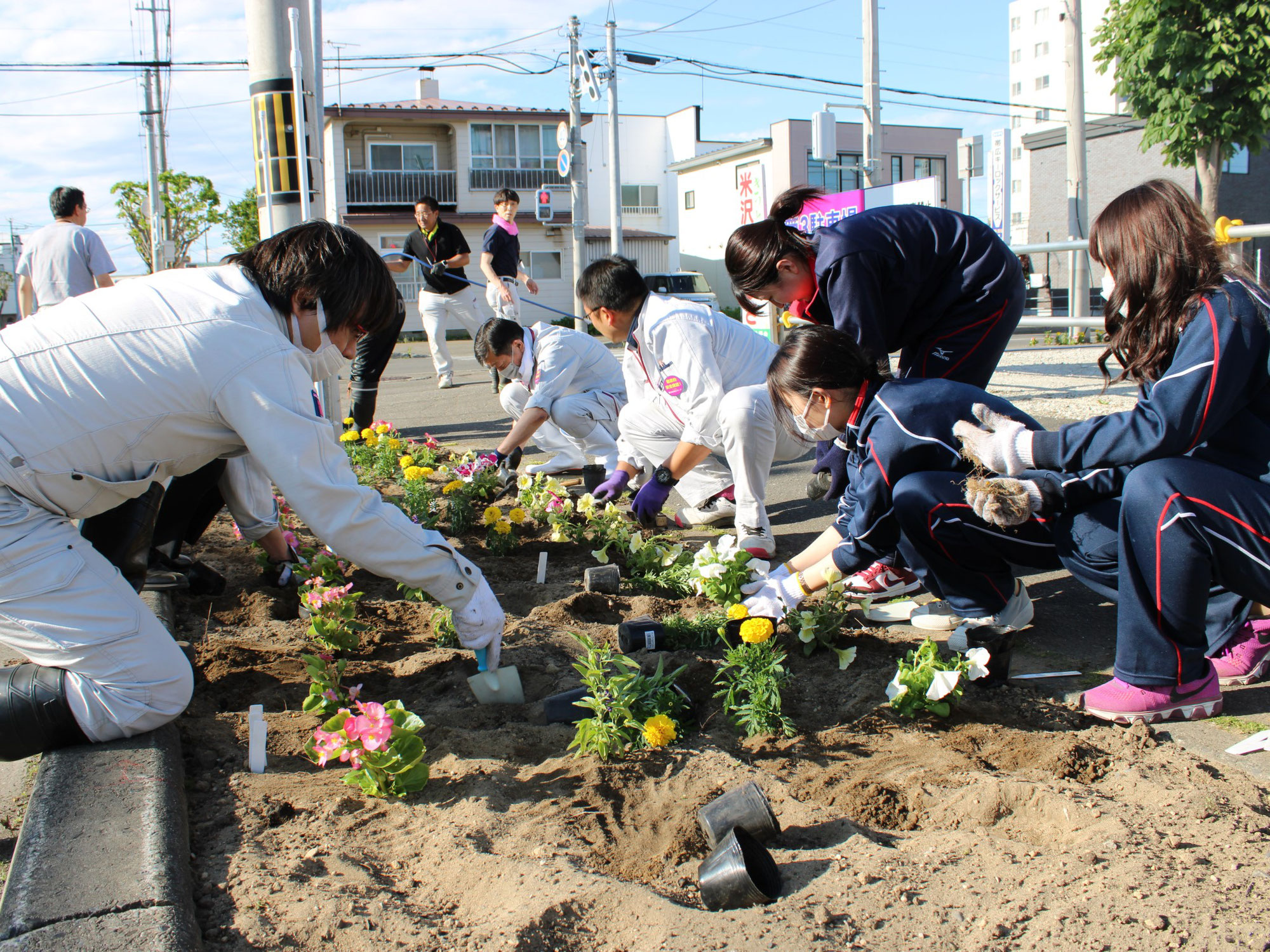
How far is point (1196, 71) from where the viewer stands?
12.3 meters

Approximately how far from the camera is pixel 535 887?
177 centimetres

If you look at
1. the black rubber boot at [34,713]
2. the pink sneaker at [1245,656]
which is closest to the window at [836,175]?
the pink sneaker at [1245,656]

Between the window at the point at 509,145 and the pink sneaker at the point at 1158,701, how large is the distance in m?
34.1

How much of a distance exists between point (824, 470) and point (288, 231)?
3134 millimetres

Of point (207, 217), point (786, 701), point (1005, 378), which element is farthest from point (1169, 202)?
point (207, 217)

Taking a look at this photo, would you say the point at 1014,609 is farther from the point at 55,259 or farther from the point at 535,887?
the point at 55,259

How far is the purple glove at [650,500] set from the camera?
15.0ft

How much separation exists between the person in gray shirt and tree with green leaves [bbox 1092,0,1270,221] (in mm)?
12374

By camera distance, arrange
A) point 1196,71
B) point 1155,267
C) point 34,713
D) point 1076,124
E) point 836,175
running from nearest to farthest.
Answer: point 34,713 → point 1155,267 → point 1196,71 → point 1076,124 → point 836,175

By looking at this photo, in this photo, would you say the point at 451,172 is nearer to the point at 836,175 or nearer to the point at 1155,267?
the point at 836,175

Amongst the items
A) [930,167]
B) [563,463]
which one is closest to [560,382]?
[563,463]

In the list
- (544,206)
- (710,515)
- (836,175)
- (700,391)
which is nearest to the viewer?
(700,391)

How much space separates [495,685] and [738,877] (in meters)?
1.21

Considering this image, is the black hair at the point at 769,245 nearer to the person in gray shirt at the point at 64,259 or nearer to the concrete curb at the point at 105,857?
the concrete curb at the point at 105,857
